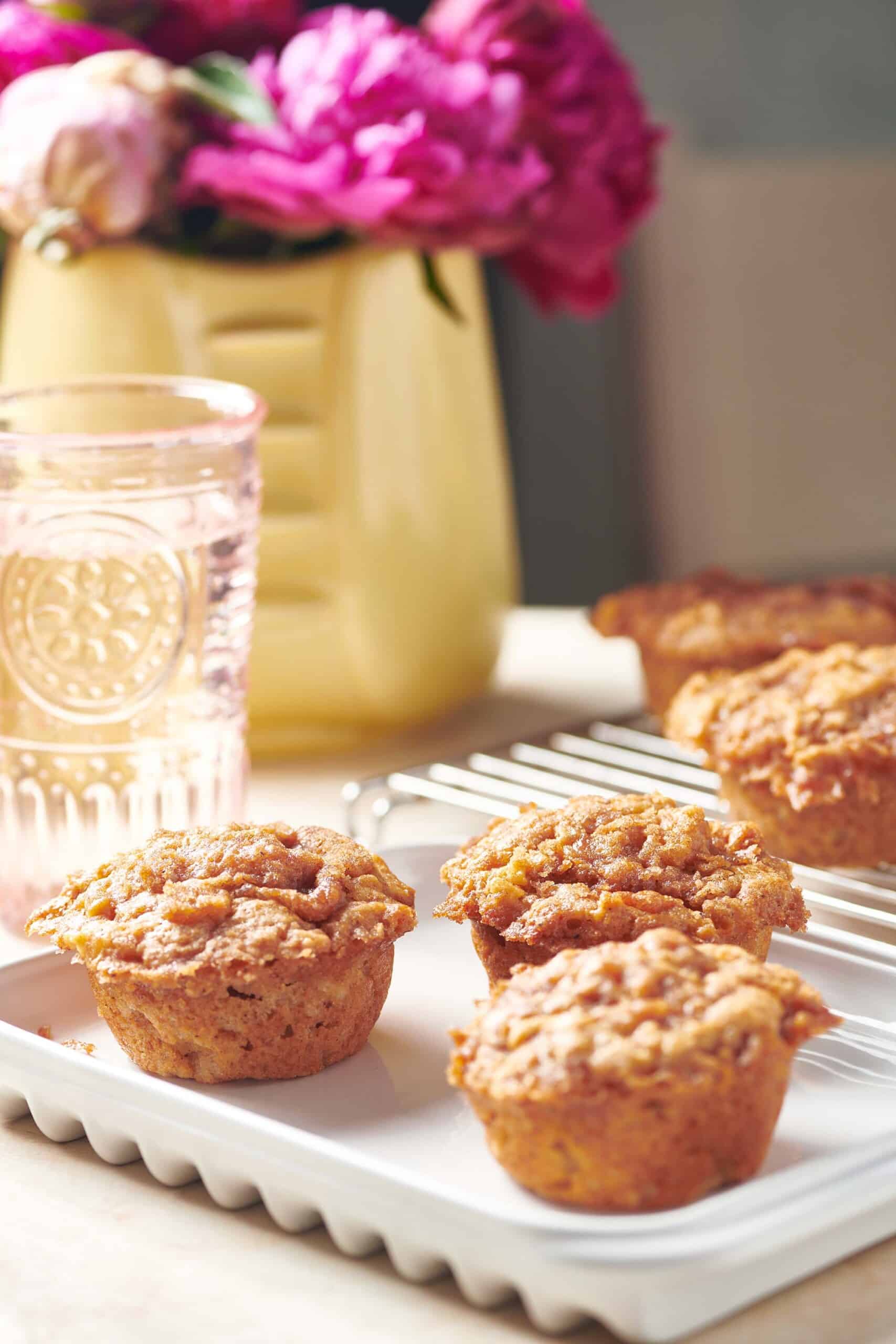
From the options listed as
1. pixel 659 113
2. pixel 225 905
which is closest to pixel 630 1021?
pixel 225 905

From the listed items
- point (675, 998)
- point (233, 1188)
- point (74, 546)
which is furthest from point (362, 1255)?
point (74, 546)

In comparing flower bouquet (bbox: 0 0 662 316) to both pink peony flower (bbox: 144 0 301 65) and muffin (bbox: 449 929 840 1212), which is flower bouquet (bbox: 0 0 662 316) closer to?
pink peony flower (bbox: 144 0 301 65)

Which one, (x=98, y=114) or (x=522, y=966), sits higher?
(x=98, y=114)

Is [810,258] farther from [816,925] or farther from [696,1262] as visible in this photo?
[696,1262]

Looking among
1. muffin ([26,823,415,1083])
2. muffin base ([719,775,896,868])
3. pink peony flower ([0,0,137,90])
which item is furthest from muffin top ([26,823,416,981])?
pink peony flower ([0,0,137,90])

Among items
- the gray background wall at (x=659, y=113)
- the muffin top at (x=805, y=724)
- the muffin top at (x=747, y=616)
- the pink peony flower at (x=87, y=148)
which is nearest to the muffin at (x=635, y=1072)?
the muffin top at (x=805, y=724)

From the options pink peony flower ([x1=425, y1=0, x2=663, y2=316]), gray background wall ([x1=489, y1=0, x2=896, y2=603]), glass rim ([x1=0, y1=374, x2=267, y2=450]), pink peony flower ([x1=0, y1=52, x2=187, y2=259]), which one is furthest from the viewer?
gray background wall ([x1=489, y1=0, x2=896, y2=603])
